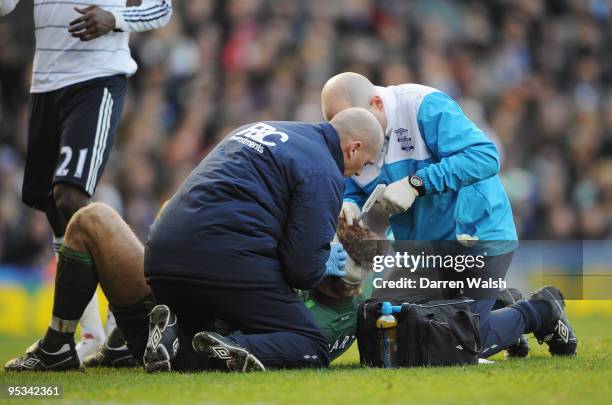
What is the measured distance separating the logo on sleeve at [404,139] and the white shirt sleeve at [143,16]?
1.91 m

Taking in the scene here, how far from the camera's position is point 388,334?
6.38 m

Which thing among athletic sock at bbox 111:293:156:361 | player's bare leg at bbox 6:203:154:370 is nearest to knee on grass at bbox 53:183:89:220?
player's bare leg at bbox 6:203:154:370

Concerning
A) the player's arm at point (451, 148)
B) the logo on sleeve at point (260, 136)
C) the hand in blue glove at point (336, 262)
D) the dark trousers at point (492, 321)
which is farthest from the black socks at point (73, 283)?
the dark trousers at point (492, 321)

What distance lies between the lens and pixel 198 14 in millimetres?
16016

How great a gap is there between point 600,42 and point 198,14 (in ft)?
21.1

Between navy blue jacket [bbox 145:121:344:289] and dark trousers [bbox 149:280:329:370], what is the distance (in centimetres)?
7

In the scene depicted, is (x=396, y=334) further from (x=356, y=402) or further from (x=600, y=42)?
(x=600, y=42)

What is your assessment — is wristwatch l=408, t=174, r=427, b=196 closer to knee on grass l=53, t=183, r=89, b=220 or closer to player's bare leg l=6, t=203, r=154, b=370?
player's bare leg l=6, t=203, r=154, b=370

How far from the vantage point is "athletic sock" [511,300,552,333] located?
272 inches

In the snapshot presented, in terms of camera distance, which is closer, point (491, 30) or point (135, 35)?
point (135, 35)

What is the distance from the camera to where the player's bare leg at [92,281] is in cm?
636

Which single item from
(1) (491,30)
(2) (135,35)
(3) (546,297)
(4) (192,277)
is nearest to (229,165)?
(4) (192,277)

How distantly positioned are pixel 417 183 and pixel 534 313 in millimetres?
1076

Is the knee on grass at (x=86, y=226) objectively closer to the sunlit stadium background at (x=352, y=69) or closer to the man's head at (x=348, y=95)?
the man's head at (x=348, y=95)
